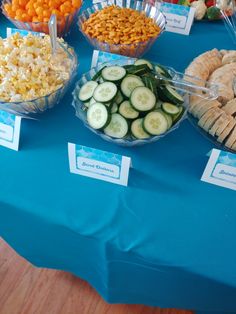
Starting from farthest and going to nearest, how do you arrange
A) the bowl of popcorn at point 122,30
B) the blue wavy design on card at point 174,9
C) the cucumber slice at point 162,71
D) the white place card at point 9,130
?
the blue wavy design on card at point 174,9, the bowl of popcorn at point 122,30, the cucumber slice at point 162,71, the white place card at point 9,130

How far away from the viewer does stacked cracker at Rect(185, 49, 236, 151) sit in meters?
0.81

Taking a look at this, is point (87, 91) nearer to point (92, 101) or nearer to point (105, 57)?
point (92, 101)

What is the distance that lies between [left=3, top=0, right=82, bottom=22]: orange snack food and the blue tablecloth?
1.25 feet

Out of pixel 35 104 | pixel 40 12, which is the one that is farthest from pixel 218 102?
pixel 40 12

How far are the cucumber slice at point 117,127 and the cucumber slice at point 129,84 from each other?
77mm

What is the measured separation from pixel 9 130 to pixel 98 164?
273 millimetres

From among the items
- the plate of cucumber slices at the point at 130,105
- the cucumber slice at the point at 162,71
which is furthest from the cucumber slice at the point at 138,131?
the cucumber slice at the point at 162,71

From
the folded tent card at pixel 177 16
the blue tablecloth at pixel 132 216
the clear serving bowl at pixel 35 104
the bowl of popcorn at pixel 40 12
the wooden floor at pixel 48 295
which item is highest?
the folded tent card at pixel 177 16

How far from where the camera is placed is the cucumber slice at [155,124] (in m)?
0.75

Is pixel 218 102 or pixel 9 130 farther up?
pixel 218 102

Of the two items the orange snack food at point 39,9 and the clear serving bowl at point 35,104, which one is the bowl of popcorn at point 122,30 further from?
the clear serving bowl at point 35,104

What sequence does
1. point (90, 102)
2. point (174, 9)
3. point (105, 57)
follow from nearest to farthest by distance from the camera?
point (90, 102), point (105, 57), point (174, 9)

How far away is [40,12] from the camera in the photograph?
1.08m

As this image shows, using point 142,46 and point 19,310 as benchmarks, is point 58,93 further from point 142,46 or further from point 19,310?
point 19,310
